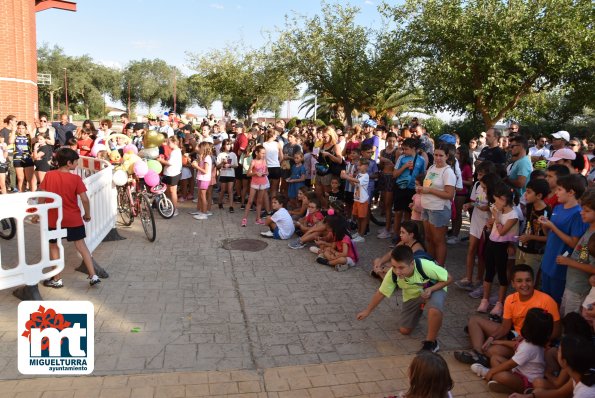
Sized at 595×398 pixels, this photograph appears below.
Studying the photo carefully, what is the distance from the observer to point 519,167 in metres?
6.43

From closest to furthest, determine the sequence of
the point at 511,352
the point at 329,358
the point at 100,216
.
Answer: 1. the point at 511,352
2. the point at 329,358
3. the point at 100,216

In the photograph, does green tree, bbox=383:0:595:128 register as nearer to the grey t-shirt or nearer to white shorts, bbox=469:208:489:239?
white shorts, bbox=469:208:489:239

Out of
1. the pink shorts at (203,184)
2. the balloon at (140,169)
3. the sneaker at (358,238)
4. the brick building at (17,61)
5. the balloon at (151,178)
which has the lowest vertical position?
the sneaker at (358,238)

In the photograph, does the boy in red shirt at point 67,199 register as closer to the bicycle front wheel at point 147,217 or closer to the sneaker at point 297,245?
the bicycle front wheel at point 147,217

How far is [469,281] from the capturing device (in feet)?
20.1

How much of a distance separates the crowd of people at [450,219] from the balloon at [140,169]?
944mm

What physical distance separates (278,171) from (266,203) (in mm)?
957

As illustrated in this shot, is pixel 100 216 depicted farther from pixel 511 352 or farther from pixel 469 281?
pixel 511 352

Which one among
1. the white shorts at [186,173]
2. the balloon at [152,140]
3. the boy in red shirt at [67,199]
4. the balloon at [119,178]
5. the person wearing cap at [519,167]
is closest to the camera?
the boy in red shirt at [67,199]

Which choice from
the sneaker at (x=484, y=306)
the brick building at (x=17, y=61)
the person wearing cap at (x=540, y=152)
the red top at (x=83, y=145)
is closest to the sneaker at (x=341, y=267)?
the sneaker at (x=484, y=306)

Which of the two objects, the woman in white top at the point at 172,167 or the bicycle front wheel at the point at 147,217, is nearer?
the bicycle front wheel at the point at 147,217

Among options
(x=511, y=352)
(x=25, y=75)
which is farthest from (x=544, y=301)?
(x=25, y=75)

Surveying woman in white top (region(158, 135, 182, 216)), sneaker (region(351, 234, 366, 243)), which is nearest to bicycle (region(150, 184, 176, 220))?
woman in white top (region(158, 135, 182, 216))

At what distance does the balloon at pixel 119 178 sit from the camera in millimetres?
8211
